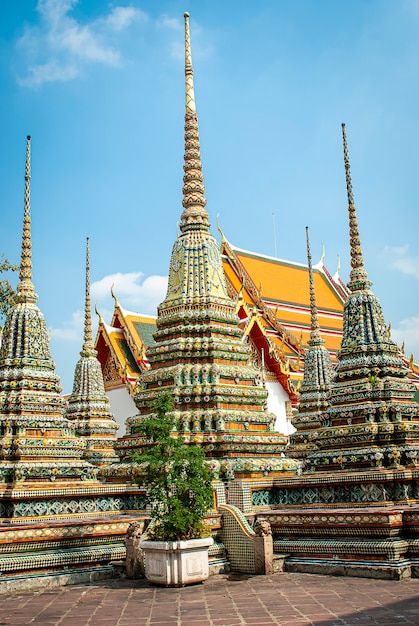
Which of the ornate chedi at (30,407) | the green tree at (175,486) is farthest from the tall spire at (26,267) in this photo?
the green tree at (175,486)

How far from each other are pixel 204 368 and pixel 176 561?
436cm

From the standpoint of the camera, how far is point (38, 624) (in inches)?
234

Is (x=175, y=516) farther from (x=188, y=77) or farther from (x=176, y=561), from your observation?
(x=188, y=77)

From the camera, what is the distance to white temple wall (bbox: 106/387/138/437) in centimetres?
2489

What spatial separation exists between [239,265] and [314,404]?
13.8 metres

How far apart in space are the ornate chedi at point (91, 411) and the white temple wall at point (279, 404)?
31.5ft

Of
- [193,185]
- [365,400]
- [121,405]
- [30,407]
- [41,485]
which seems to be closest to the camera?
[41,485]

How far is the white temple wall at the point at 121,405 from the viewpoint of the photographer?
81.7ft

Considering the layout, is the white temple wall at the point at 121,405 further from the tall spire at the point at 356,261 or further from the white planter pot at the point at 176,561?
the white planter pot at the point at 176,561

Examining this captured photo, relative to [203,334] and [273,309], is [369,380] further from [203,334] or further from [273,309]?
[273,309]

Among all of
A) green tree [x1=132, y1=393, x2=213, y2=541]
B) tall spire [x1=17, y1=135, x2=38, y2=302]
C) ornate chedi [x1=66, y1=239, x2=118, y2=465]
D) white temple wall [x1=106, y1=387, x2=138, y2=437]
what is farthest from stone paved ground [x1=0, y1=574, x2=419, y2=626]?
white temple wall [x1=106, y1=387, x2=138, y2=437]

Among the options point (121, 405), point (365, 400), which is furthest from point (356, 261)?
point (121, 405)

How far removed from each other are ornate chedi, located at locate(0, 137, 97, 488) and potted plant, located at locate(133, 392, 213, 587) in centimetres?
218

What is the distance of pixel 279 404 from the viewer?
1011 inches
